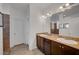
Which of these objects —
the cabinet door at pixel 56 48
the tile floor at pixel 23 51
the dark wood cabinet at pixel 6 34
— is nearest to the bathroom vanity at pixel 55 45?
the cabinet door at pixel 56 48

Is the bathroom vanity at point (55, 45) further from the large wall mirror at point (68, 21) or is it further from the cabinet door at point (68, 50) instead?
the large wall mirror at point (68, 21)

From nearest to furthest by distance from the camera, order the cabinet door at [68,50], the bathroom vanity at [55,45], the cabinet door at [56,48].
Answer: the cabinet door at [68,50], the bathroom vanity at [55,45], the cabinet door at [56,48]

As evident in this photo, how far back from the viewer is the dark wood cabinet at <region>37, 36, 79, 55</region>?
206cm

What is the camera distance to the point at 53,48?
2.49 meters

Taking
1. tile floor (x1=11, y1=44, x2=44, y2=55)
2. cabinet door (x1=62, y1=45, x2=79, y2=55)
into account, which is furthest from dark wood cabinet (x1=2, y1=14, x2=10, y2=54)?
cabinet door (x1=62, y1=45, x2=79, y2=55)

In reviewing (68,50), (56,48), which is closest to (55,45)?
(56,48)

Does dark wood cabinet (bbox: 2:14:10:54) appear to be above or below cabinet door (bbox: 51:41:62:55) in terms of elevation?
above

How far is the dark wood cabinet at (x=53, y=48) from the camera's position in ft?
6.77

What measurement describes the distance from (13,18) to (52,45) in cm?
106

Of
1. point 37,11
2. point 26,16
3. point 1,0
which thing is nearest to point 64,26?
point 37,11

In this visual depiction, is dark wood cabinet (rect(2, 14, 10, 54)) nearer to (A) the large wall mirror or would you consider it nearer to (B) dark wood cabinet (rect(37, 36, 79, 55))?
(B) dark wood cabinet (rect(37, 36, 79, 55))

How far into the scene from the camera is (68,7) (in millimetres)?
2293

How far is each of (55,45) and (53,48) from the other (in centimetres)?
8

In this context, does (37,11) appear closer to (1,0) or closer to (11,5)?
(11,5)
